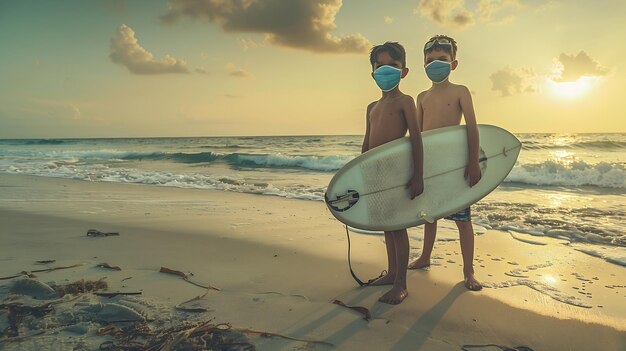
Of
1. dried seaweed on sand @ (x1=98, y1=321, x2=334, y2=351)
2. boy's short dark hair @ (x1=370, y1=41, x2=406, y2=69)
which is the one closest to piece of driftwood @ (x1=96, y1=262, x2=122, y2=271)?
dried seaweed on sand @ (x1=98, y1=321, x2=334, y2=351)

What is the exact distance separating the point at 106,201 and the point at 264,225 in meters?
3.65

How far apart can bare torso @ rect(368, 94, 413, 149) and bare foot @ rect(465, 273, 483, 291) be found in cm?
129

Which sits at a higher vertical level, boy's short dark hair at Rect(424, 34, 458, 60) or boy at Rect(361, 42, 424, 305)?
boy's short dark hair at Rect(424, 34, 458, 60)

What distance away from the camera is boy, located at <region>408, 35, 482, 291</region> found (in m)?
A: 3.07

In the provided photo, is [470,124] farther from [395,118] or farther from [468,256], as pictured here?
[468,256]

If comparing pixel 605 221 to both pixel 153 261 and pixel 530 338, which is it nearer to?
pixel 530 338

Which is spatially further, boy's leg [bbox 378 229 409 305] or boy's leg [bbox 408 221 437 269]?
boy's leg [bbox 408 221 437 269]

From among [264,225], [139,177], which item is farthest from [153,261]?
[139,177]

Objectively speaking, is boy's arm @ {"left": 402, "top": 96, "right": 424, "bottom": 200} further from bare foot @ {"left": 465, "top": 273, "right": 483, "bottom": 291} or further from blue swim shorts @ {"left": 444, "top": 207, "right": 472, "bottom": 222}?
bare foot @ {"left": 465, "top": 273, "right": 483, "bottom": 291}

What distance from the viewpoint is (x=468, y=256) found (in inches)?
125

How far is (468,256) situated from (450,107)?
48.8 inches

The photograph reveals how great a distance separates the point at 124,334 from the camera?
82.0 inches

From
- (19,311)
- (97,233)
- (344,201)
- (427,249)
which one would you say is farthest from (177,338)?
(97,233)

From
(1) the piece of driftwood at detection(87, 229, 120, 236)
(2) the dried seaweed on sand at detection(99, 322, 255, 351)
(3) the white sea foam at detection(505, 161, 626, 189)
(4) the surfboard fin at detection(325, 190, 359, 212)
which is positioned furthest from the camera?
(3) the white sea foam at detection(505, 161, 626, 189)
